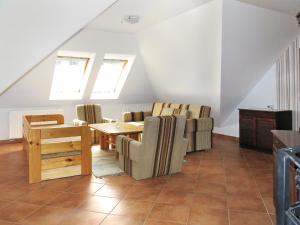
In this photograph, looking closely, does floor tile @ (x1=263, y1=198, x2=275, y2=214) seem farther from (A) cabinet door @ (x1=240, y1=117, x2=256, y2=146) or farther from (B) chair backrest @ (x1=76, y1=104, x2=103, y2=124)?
(B) chair backrest @ (x1=76, y1=104, x2=103, y2=124)

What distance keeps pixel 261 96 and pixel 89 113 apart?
3.96m

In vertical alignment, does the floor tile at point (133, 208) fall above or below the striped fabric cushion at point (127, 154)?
below

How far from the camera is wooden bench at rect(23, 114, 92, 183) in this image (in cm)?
371

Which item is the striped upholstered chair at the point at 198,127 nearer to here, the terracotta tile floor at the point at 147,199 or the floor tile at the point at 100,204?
the terracotta tile floor at the point at 147,199

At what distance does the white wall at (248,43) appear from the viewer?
4289 millimetres

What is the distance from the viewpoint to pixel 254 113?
18.1 feet

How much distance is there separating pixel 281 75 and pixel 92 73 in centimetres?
427

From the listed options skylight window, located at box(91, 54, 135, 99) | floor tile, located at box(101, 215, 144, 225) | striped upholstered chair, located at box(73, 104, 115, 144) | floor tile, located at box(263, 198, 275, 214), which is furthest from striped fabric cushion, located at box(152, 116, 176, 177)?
skylight window, located at box(91, 54, 135, 99)

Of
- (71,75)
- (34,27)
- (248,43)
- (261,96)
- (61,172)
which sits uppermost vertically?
(248,43)

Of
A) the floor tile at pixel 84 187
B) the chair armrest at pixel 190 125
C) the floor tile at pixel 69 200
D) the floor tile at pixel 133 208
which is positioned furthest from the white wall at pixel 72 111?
the floor tile at pixel 133 208

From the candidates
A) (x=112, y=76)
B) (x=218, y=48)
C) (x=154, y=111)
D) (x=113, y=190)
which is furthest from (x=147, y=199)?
(x=112, y=76)

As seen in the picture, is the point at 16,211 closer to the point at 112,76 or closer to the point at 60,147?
the point at 60,147

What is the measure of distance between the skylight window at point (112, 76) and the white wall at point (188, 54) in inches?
24.2

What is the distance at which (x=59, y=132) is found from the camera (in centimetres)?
386
